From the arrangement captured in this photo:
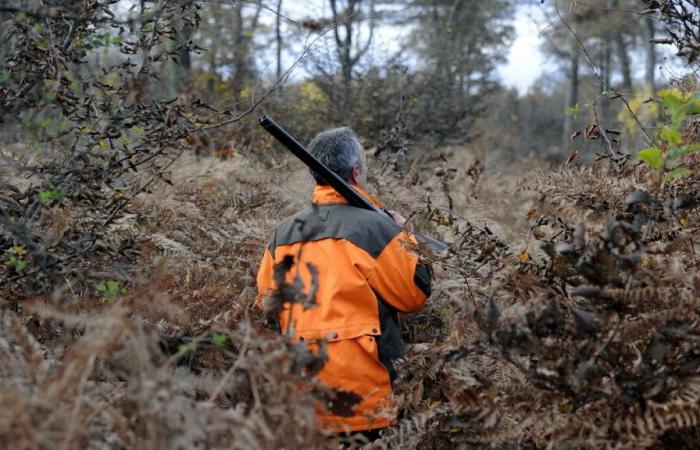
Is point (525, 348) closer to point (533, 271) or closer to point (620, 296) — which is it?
point (620, 296)

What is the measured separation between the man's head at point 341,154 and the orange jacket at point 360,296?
0.84 ft

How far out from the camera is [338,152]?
3859 mm

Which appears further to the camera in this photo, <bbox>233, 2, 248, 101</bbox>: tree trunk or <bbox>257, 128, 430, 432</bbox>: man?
<bbox>233, 2, 248, 101</bbox>: tree trunk

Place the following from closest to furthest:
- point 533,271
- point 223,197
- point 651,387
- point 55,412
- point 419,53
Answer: point 55,412 < point 651,387 < point 533,271 < point 223,197 < point 419,53

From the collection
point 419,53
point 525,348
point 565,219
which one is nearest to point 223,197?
point 565,219

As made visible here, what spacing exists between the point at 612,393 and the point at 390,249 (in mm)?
1433

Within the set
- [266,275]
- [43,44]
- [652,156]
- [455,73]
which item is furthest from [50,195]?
[455,73]

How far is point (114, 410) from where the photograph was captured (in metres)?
2.02

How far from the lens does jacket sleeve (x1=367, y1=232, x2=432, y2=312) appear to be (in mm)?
3504

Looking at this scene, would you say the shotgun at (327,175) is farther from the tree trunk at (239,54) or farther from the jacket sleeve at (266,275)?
the tree trunk at (239,54)

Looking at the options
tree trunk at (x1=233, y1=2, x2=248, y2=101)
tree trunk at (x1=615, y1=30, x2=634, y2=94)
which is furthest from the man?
tree trunk at (x1=615, y1=30, x2=634, y2=94)

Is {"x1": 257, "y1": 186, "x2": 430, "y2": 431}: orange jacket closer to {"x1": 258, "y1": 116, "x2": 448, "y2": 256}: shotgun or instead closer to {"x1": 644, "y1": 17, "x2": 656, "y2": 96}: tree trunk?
{"x1": 258, "y1": 116, "x2": 448, "y2": 256}: shotgun

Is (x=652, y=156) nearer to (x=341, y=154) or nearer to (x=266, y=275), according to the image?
(x=341, y=154)

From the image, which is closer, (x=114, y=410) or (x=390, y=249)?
(x=114, y=410)
